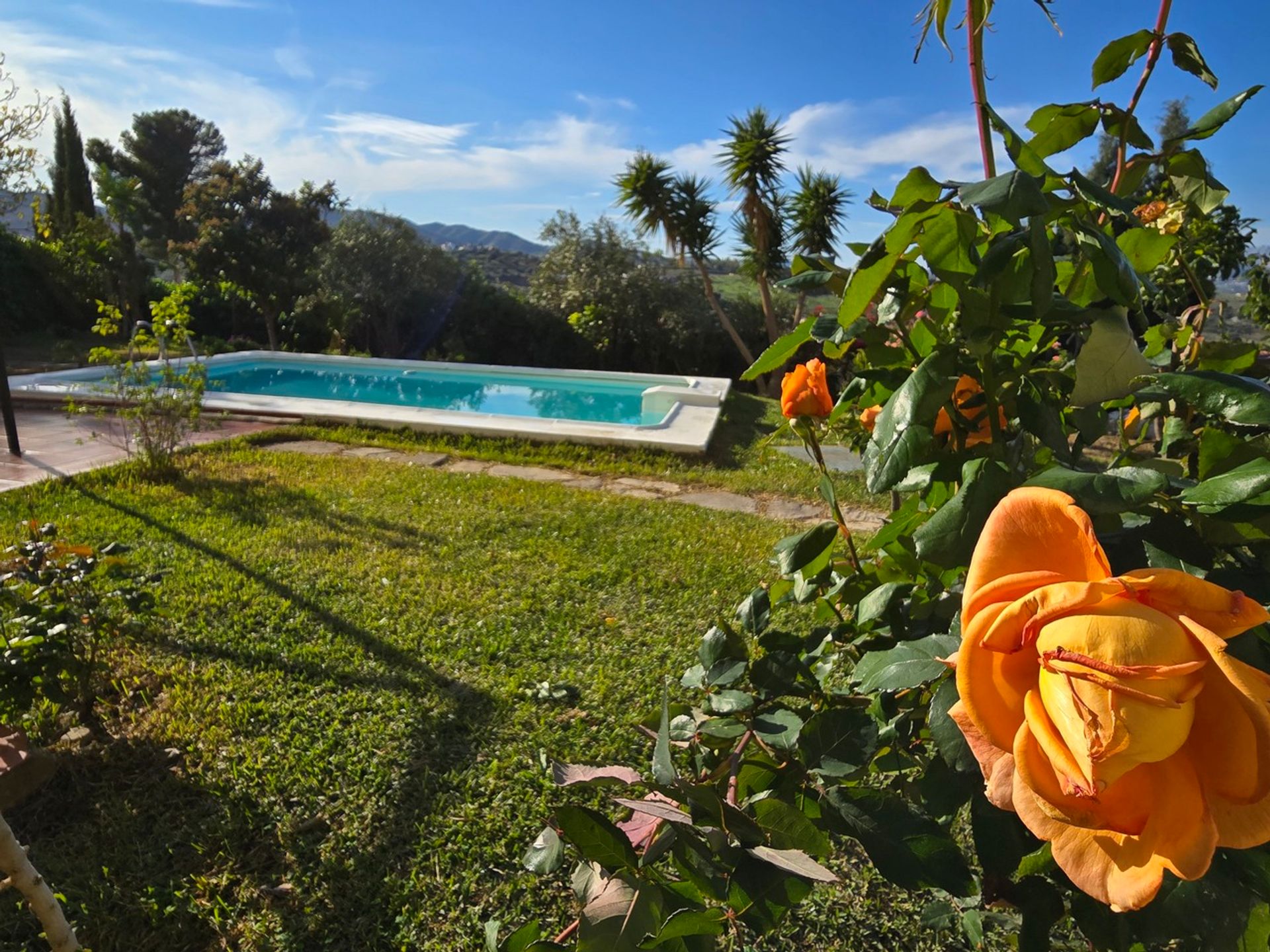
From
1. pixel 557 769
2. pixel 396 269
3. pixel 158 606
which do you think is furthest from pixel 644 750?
pixel 396 269

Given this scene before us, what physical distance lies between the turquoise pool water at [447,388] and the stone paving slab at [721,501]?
5.04 meters

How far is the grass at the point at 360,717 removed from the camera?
1.83 metres

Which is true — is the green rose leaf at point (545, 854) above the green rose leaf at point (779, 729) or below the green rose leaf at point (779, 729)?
below

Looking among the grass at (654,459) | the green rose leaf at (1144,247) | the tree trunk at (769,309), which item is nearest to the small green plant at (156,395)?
the grass at (654,459)

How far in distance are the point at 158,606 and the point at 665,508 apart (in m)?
2.96

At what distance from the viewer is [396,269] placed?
15.3 meters

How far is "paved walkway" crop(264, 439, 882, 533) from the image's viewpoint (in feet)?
16.5

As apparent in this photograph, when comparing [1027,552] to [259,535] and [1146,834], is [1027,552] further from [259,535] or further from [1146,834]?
[259,535]

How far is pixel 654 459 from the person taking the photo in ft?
21.5

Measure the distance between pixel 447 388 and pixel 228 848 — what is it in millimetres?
11033

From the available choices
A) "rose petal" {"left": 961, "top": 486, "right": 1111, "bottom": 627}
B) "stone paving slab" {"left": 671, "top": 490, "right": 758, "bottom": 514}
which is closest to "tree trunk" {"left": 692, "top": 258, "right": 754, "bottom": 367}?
A: "stone paving slab" {"left": 671, "top": 490, "right": 758, "bottom": 514}

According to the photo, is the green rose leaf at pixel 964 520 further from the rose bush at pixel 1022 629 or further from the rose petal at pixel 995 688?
the rose petal at pixel 995 688

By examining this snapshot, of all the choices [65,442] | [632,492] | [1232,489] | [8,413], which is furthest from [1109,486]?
[65,442]

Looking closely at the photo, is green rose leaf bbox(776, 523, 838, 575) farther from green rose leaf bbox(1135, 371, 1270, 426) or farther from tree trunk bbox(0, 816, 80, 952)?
tree trunk bbox(0, 816, 80, 952)
